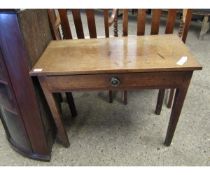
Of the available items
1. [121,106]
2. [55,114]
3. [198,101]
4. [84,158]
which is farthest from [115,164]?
[198,101]

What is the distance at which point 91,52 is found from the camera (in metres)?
1.03

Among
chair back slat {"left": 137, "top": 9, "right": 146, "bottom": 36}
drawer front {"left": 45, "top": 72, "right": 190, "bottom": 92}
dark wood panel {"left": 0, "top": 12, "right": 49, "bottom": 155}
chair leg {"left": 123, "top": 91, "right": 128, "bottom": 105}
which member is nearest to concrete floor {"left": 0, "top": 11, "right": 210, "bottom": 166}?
chair leg {"left": 123, "top": 91, "right": 128, "bottom": 105}

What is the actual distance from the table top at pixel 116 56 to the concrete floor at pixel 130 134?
569 millimetres

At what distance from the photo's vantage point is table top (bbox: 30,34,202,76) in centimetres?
87

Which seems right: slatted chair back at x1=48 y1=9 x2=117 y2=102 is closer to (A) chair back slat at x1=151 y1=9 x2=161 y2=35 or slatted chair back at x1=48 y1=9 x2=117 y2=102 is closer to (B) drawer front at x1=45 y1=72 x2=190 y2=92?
(A) chair back slat at x1=151 y1=9 x2=161 y2=35

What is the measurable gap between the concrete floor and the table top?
57cm

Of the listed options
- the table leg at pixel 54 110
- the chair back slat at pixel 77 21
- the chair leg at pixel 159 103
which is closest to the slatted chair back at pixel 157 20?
the chair back slat at pixel 77 21

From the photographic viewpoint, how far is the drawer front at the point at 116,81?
90 centimetres

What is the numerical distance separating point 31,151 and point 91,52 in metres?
0.64

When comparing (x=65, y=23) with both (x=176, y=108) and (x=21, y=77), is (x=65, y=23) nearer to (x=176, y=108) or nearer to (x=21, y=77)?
(x=21, y=77)

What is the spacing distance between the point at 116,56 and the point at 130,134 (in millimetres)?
590

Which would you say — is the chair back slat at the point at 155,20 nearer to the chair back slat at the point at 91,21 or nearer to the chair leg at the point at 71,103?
the chair back slat at the point at 91,21

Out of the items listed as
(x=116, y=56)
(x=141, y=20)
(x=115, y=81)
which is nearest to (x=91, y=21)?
(x=141, y=20)
